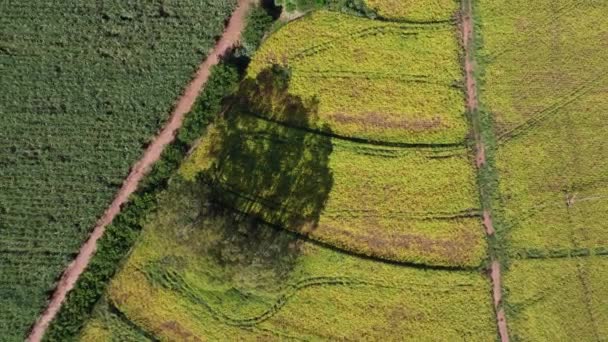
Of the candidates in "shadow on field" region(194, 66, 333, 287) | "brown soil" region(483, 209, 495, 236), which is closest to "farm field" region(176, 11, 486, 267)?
"shadow on field" region(194, 66, 333, 287)

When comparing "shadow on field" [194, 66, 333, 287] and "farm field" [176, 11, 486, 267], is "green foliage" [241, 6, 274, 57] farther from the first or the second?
"shadow on field" [194, 66, 333, 287]

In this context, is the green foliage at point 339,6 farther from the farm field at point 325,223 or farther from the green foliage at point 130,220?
the green foliage at point 130,220

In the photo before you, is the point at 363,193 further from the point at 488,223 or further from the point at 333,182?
the point at 488,223

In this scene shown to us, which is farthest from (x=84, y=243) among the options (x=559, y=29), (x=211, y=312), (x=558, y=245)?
(x=559, y=29)

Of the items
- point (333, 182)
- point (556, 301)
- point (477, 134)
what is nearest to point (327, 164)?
point (333, 182)

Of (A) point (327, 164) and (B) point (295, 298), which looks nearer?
(B) point (295, 298)

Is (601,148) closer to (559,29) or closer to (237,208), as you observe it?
(559,29)
